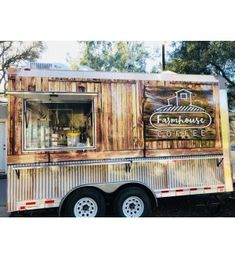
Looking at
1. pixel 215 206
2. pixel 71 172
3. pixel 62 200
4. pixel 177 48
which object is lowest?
pixel 215 206

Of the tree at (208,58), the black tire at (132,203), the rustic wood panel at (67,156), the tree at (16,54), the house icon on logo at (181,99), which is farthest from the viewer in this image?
the tree at (16,54)

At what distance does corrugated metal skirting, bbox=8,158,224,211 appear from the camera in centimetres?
410

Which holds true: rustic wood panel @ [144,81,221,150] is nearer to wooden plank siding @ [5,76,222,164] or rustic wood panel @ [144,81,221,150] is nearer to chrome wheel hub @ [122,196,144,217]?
wooden plank siding @ [5,76,222,164]

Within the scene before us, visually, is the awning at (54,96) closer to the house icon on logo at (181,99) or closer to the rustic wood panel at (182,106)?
the rustic wood panel at (182,106)

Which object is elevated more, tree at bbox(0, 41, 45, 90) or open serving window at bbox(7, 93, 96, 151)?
tree at bbox(0, 41, 45, 90)

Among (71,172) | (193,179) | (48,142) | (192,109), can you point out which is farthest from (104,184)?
(192,109)

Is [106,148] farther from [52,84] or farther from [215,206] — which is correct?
[215,206]

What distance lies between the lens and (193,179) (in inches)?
187

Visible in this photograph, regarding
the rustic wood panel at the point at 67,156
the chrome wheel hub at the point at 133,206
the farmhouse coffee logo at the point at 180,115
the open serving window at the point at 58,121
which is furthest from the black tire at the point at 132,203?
the farmhouse coffee logo at the point at 180,115

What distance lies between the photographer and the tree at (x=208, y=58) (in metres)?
7.62

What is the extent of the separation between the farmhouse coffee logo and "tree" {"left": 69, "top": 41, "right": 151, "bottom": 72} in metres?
7.19

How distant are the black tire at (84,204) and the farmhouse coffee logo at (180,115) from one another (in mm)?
1522

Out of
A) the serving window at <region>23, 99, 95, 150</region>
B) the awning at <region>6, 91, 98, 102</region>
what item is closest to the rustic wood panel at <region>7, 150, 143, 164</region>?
the serving window at <region>23, 99, 95, 150</region>

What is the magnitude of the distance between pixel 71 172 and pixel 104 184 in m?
0.57
